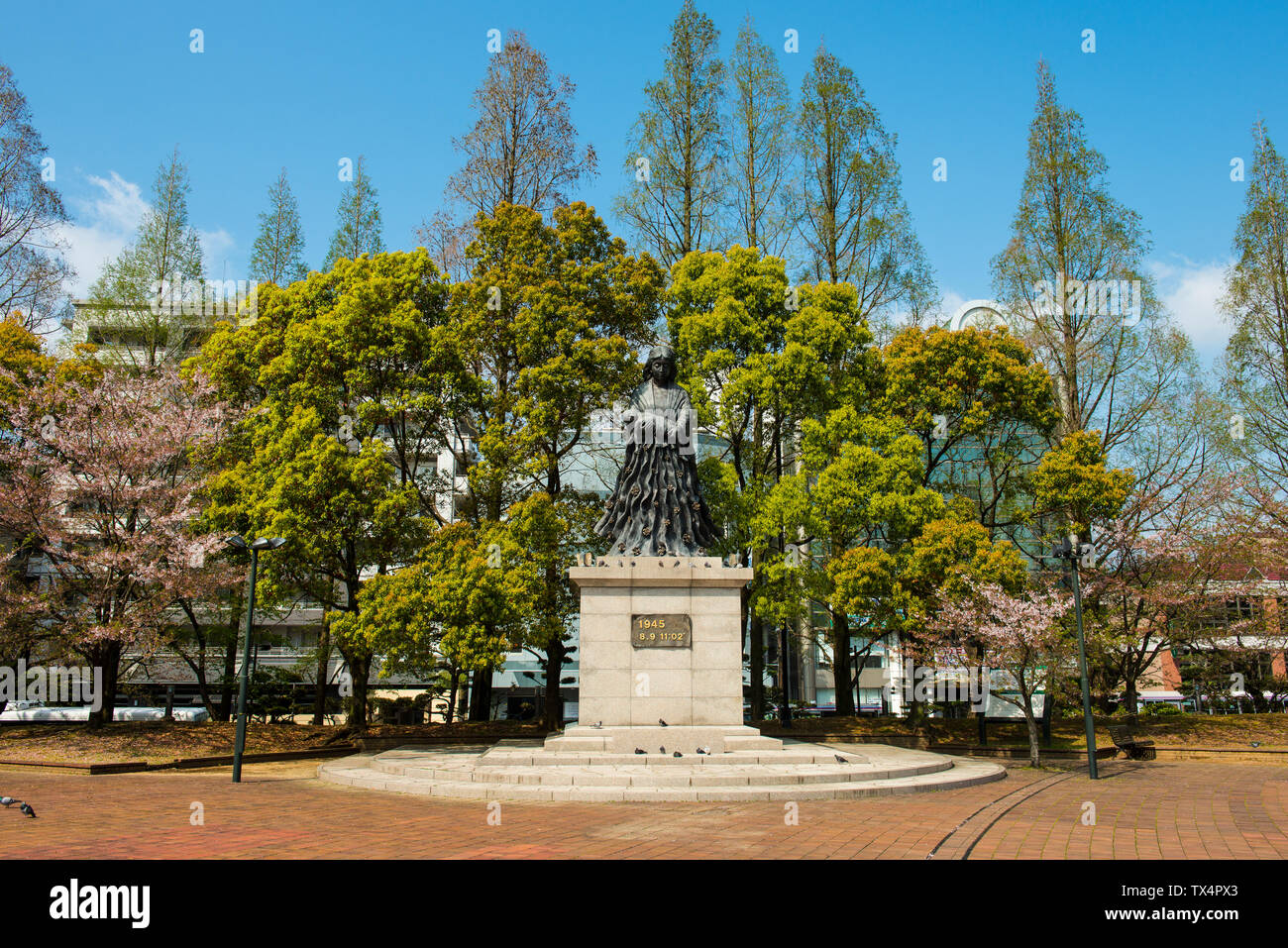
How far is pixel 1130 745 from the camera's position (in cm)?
1928

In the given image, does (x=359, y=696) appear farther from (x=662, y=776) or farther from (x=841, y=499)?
(x=841, y=499)

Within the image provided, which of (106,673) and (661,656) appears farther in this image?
(106,673)

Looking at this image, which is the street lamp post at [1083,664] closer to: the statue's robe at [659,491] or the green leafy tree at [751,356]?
the statue's robe at [659,491]

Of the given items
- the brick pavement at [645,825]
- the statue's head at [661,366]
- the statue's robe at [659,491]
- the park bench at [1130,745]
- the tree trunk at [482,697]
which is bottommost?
the park bench at [1130,745]

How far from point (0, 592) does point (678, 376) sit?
51.8ft

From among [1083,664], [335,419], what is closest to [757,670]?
[1083,664]

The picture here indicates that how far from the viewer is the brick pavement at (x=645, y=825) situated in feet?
23.9

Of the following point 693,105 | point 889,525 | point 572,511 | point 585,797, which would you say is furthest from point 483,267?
point 585,797

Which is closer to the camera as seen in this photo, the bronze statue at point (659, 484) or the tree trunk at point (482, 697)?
the bronze statue at point (659, 484)

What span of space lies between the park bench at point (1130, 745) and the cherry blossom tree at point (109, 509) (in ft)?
67.3

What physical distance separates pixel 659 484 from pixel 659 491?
0.15m

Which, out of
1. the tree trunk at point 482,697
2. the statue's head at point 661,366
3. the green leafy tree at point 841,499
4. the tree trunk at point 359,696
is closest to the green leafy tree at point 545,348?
the tree trunk at point 482,697

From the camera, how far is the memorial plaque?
14.7m

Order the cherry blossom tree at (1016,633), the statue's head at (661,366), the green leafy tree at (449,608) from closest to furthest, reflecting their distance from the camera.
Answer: the statue's head at (661,366)
the cherry blossom tree at (1016,633)
the green leafy tree at (449,608)
